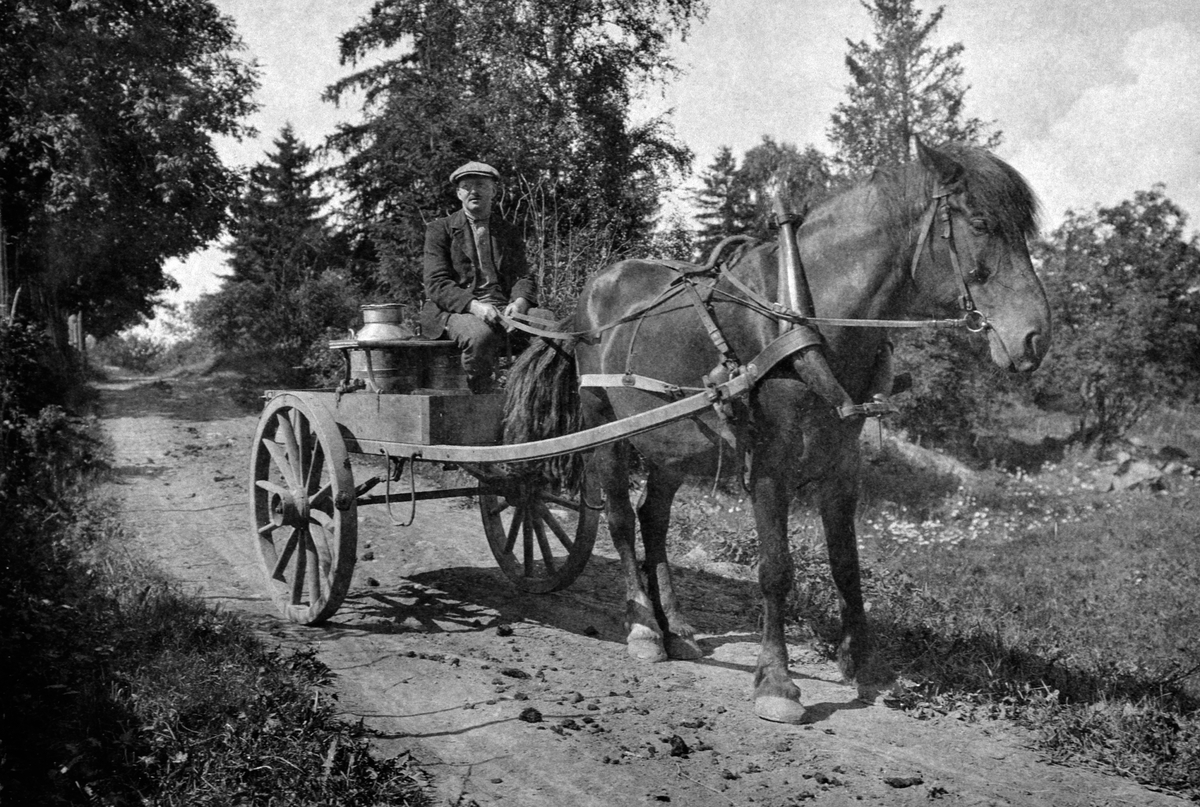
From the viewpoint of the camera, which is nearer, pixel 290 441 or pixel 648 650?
pixel 648 650

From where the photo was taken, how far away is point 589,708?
4.18 meters

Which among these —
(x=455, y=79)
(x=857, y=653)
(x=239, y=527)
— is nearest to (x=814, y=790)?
(x=857, y=653)

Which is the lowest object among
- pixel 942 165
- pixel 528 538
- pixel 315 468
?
pixel 528 538

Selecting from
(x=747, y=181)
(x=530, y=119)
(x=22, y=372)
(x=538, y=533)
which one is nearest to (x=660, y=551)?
(x=538, y=533)

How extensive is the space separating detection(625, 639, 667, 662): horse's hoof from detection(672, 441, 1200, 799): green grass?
0.94 m

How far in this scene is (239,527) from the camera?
8273mm

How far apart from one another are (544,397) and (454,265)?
1.06 m

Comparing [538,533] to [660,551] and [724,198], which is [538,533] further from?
[724,198]

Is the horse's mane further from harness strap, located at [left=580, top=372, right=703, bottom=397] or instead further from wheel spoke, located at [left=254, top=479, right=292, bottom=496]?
wheel spoke, located at [left=254, top=479, right=292, bottom=496]

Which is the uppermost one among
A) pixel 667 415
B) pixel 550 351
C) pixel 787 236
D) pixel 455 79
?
pixel 455 79

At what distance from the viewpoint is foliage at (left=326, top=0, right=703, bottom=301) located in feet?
45.7

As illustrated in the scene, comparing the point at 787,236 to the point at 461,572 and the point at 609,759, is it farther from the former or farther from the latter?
the point at 461,572

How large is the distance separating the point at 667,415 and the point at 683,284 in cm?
69

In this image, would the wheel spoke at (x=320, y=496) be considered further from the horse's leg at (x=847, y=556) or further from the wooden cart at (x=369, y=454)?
the horse's leg at (x=847, y=556)
